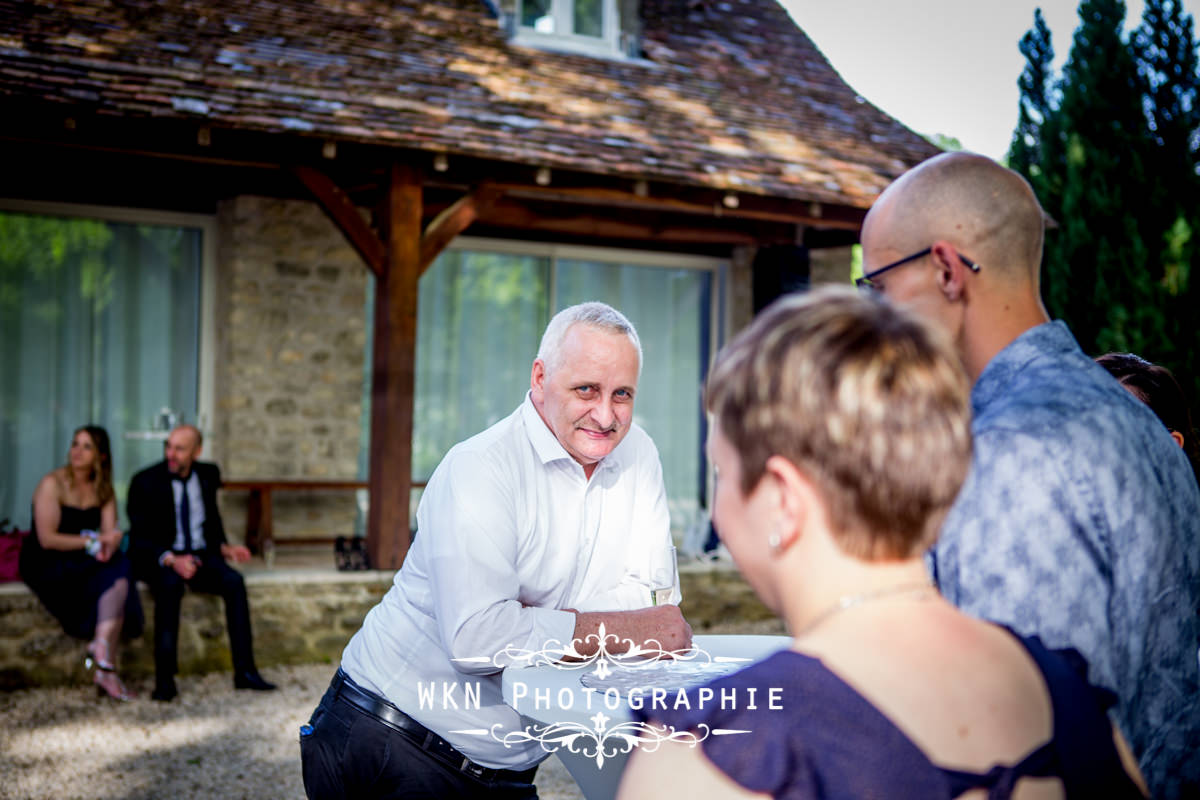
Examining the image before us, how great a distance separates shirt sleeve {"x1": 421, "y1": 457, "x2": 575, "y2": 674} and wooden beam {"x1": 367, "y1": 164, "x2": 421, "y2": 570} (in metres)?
4.41

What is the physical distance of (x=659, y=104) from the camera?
823 centimetres

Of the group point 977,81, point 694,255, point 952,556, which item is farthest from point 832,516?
point 977,81

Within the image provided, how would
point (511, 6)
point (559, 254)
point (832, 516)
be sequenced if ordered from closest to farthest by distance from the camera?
point (832, 516), point (511, 6), point (559, 254)

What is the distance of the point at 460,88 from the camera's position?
7.33 meters

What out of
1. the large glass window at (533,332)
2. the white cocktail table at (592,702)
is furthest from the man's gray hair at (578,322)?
the large glass window at (533,332)

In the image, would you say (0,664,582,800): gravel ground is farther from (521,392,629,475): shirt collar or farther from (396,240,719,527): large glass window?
(396,240,719,527): large glass window

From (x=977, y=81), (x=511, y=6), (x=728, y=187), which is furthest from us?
(x=977, y=81)

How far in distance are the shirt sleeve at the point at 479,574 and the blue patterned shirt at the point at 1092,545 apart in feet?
3.27

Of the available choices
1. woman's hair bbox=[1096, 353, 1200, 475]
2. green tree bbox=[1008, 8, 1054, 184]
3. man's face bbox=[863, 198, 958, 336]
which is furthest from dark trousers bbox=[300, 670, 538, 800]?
green tree bbox=[1008, 8, 1054, 184]

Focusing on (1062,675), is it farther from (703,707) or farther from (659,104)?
(659,104)

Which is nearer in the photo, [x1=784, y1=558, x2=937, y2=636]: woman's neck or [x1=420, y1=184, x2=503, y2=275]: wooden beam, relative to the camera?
[x1=784, y1=558, x2=937, y2=636]: woman's neck

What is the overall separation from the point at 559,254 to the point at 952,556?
8.04 meters

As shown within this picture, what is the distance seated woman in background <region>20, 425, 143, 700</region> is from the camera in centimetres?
574

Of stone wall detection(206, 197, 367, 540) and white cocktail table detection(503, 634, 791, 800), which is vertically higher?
stone wall detection(206, 197, 367, 540)
